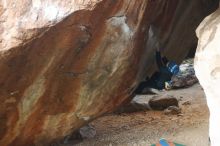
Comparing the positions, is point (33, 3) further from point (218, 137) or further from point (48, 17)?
point (218, 137)

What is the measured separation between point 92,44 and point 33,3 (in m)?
0.61

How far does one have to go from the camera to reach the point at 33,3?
281 cm

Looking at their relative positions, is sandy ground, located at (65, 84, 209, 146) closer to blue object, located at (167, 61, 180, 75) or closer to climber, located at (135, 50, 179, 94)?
climber, located at (135, 50, 179, 94)

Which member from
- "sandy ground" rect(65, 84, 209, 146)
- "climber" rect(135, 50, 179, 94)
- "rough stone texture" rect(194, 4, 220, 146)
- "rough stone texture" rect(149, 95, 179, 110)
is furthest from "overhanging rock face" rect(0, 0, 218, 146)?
"rough stone texture" rect(149, 95, 179, 110)

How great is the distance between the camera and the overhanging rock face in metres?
2.81

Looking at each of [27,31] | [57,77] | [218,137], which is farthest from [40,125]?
[218,137]

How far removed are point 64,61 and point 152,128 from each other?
1854 mm

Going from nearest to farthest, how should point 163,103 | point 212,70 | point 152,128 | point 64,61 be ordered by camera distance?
point 212,70, point 64,61, point 152,128, point 163,103

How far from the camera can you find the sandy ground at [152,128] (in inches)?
155

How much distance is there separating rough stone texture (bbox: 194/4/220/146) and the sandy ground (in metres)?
1.08

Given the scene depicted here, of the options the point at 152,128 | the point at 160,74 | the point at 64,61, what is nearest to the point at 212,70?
the point at 64,61

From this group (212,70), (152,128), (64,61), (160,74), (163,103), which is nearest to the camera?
(212,70)

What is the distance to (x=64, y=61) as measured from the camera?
313 centimetres

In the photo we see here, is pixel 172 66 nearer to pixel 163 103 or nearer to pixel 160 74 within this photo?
pixel 160 74
